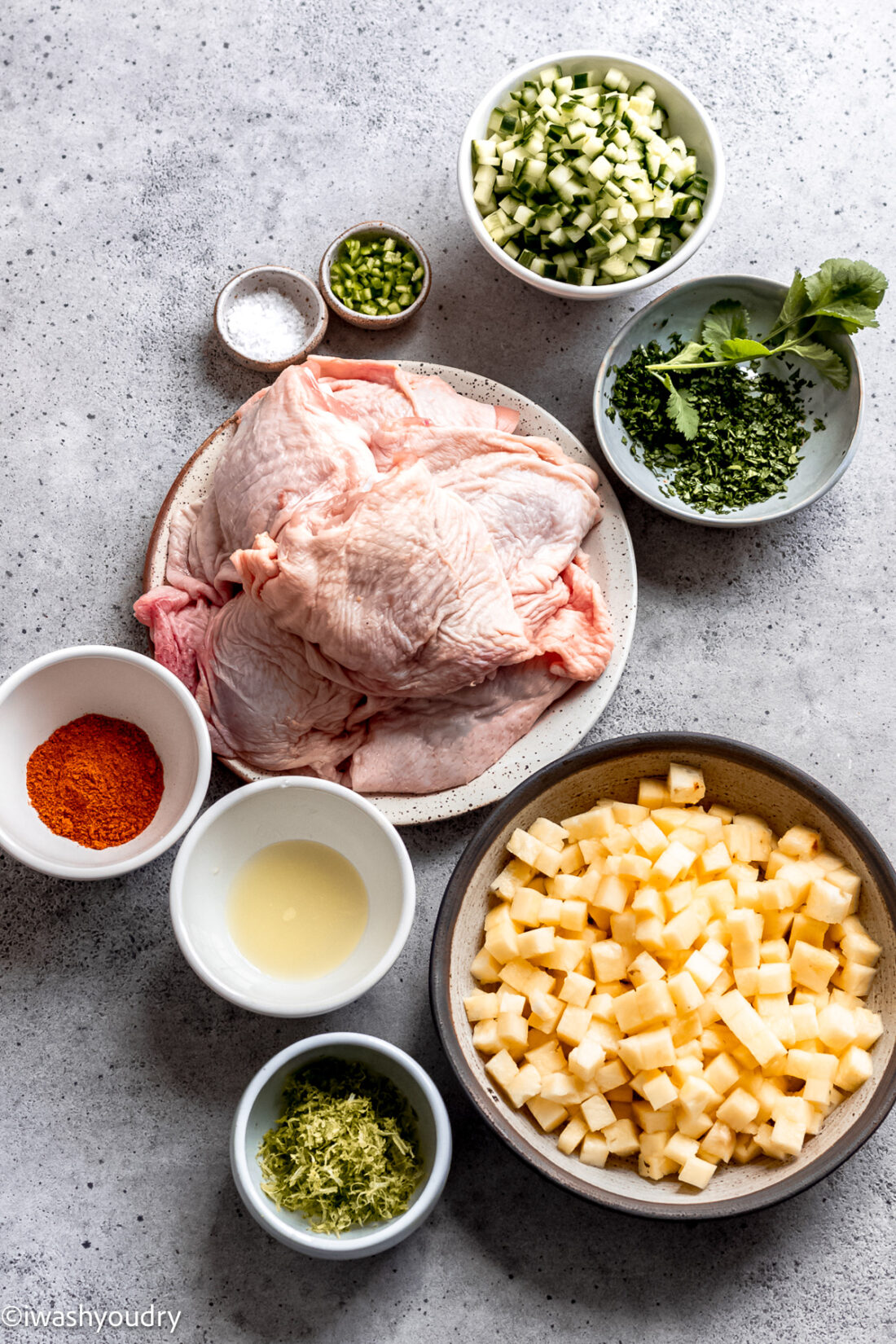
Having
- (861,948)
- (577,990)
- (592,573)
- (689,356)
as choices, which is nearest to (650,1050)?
(577,990)

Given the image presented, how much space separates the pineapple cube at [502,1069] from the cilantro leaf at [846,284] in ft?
6.23

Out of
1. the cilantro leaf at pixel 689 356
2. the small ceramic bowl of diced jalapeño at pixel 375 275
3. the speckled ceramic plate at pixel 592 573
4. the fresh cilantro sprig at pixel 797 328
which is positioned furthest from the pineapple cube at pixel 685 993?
the small ceramic bowl of diced jalapeño at pixel 375 275

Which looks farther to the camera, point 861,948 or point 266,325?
point 266,325

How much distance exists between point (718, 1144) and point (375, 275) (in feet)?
7.23

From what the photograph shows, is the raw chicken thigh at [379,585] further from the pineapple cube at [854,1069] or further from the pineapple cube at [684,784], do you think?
the pineapple cube at [854,1069]

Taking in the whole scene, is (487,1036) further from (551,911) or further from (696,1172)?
(696,1172)

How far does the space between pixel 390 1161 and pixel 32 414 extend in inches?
80.1

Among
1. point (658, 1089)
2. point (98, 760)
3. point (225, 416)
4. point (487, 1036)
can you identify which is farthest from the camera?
point (225, 416)

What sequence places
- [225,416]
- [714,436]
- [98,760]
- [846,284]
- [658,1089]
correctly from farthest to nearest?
1. [225,416]
2. [714,436]
3. [846,284]
4. [98,760]
5. [658,1089]

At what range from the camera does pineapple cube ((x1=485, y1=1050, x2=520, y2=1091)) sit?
7.09ft

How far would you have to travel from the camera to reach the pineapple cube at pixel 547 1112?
2.17 metres

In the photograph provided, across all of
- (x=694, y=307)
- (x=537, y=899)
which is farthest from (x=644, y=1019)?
(x=694, y=307)

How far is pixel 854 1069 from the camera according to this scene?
211 centimetres

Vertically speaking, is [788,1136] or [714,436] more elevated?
[714,436]
